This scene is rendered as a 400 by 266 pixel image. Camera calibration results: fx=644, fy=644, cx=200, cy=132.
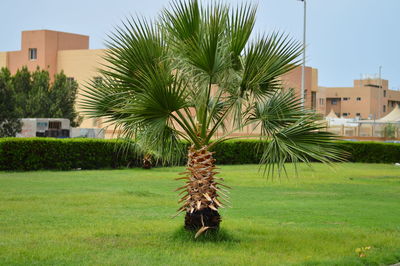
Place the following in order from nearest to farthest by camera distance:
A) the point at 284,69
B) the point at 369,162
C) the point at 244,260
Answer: the point at 244,260, the point at 284,69, the point at 369,162

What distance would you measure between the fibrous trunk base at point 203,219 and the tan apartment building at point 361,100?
3357 inches

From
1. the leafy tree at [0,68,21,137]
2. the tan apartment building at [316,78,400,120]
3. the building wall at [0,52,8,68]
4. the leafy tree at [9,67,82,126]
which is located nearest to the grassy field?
the leafy tree at [0,68,21,137]

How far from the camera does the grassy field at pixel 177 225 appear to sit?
881cm

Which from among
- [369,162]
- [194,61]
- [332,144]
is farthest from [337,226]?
[369,162]

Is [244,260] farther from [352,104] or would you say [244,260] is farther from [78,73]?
[352,104]

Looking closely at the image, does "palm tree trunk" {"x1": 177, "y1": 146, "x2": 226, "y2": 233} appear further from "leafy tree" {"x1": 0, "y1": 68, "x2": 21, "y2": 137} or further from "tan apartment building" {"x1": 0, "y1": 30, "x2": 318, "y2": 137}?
"tan apartment building" {"x1": 0, "y1": 30, "x2": 318, "y2": 137}

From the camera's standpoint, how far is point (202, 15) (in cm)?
1000

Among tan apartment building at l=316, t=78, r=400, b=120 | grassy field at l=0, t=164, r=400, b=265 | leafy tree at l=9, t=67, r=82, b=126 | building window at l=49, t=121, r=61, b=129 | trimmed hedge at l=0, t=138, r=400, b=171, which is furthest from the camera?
tan apartment building at l=316, t=78, r=400, b=120

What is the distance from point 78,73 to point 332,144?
48.5 m

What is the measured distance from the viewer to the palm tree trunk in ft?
32.6

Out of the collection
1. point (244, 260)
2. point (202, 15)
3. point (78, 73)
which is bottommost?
point (244, 260)

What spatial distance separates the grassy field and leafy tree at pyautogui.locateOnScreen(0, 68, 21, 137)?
770 inches

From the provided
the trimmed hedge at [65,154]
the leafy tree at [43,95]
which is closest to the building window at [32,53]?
the leafy tree at [43,95]

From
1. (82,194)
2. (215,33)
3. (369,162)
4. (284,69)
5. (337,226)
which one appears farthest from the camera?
(369,162)
